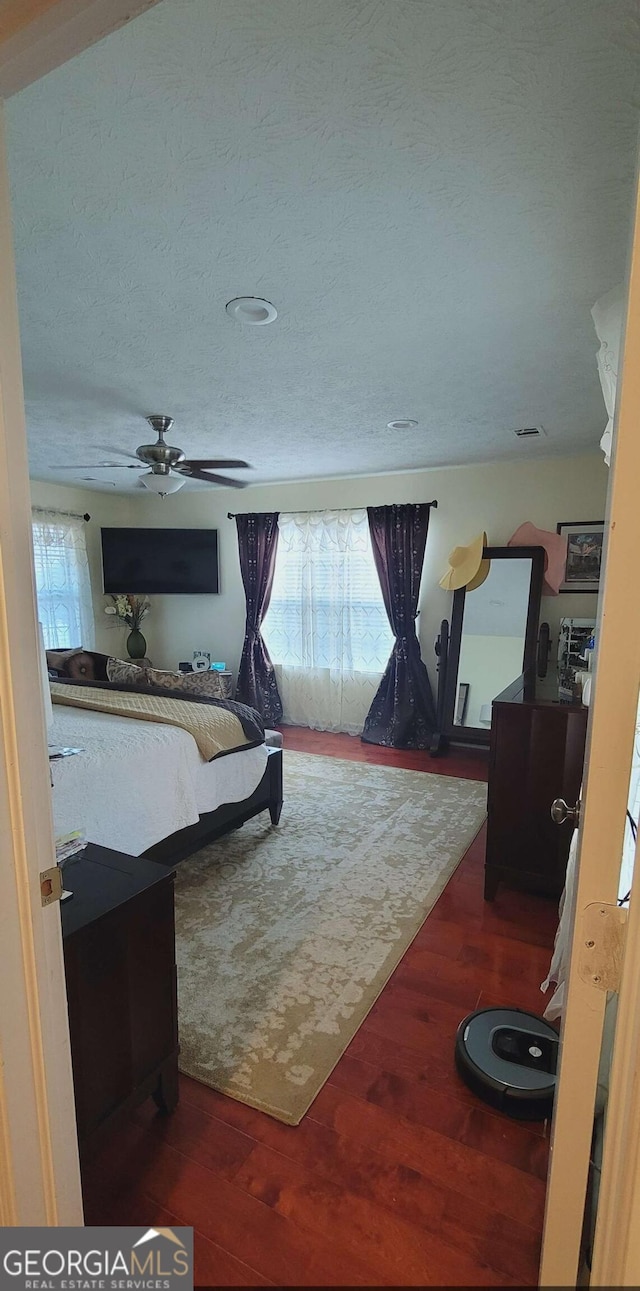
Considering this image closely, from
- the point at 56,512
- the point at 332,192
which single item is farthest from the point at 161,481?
the point at 56,512

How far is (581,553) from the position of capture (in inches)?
155

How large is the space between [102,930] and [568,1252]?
3.16ft

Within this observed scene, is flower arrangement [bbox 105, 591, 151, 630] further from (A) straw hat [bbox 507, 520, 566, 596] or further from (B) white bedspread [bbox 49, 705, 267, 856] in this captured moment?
(A) straw hat [bbox 507, 520, 566, 596]

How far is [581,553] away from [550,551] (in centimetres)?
22

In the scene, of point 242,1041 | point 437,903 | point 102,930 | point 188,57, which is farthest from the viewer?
point 437,903

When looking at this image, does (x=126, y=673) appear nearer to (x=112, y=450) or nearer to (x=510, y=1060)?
(x=112, y=450)

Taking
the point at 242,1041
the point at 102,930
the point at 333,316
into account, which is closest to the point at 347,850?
the point at 242,1041

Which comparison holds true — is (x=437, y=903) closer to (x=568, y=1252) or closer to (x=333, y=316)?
(x=568, y=1252)

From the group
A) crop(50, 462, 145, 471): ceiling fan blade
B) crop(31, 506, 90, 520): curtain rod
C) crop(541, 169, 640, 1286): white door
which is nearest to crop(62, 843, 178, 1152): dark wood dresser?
crop(541, 169, 640, 1286): white door

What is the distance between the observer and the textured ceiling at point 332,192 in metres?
0.86

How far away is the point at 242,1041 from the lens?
162cm

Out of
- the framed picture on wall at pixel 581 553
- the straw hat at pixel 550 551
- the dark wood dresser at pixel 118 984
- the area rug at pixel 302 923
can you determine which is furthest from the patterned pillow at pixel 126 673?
the framed picture on wall at pixel 581 553

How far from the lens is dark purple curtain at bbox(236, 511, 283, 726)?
5.14m

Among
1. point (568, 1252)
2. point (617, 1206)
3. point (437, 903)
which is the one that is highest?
point (617, 1206)
